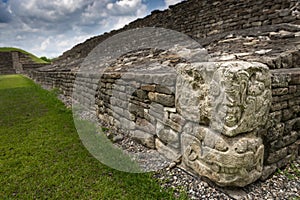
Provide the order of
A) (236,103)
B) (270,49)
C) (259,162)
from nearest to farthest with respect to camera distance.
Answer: (236,103)
(259,162)
(270,49)

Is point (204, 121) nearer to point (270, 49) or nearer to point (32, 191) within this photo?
point (270, 49)

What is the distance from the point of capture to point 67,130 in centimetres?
472

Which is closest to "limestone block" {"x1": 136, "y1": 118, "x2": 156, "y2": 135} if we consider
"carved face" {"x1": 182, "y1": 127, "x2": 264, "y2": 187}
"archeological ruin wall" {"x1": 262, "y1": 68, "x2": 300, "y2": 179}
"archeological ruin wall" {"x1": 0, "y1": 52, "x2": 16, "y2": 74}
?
"carved face" {"x1": 182, "y1": 127, "x2": 264, "y2": 187}

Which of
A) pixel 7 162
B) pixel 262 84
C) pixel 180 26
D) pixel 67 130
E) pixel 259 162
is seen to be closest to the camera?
pixel 262 84

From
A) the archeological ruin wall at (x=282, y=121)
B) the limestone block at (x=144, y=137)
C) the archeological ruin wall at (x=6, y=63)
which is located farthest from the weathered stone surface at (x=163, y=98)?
the archeological ruin wall at (x=6, y=63)

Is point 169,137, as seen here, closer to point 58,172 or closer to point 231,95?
point 231,95

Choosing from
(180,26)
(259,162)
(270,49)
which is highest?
(180,26)

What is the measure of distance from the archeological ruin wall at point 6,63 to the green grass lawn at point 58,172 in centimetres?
3310

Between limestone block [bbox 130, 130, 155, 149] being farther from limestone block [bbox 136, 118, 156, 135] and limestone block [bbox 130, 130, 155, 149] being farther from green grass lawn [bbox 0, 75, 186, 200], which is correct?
green grass lawn [bbox 0, 75, 186, 200]

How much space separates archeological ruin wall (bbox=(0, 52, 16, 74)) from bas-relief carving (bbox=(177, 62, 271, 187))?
122ft

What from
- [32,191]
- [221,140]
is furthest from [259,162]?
[32,191]

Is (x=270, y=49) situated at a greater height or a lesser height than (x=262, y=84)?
greater

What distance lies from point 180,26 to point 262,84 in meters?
5.05

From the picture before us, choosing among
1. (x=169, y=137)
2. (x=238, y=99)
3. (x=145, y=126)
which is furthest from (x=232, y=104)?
(x=145, y=126)
